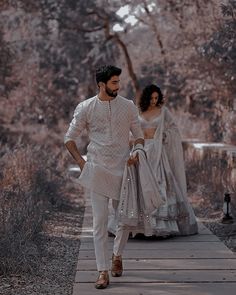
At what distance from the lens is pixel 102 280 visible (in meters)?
6.10

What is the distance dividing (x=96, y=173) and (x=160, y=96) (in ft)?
9.52

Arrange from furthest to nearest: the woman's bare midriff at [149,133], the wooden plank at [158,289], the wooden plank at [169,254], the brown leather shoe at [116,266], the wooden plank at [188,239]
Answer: the woman's bare midriff at [149,133], the wooden plank at [188,239], the wooden plank at [169,254], the brown leather shoe at [116,266], the wooden plank at [158,289]

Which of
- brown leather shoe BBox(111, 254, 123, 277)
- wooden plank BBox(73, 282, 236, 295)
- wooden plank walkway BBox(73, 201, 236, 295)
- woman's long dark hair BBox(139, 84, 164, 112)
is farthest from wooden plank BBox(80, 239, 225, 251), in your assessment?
wooden plank BBox(73, 282, 236, 295)

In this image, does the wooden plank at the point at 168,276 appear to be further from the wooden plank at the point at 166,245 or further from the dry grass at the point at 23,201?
the wooden plank at the point at 166,245

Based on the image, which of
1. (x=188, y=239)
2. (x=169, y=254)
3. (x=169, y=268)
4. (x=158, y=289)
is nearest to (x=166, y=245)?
(x=188, y=239)

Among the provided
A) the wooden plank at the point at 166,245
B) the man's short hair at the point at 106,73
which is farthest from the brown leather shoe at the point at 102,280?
the wooden plank at the point at 166,245

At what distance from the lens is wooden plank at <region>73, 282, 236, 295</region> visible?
5.95 metres

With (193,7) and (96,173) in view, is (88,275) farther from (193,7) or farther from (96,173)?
(193,7)

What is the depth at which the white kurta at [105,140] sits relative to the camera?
6.18 metres

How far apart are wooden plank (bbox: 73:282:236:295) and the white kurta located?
2.39 ft

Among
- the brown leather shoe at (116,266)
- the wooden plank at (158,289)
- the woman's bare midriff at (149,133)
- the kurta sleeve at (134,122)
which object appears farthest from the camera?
the woman's bare midriff at (149,133)

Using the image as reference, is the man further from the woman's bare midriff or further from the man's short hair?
the woman's bare midriff

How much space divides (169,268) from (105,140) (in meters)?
1.44

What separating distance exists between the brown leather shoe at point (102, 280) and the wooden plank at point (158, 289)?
0.13 ft
